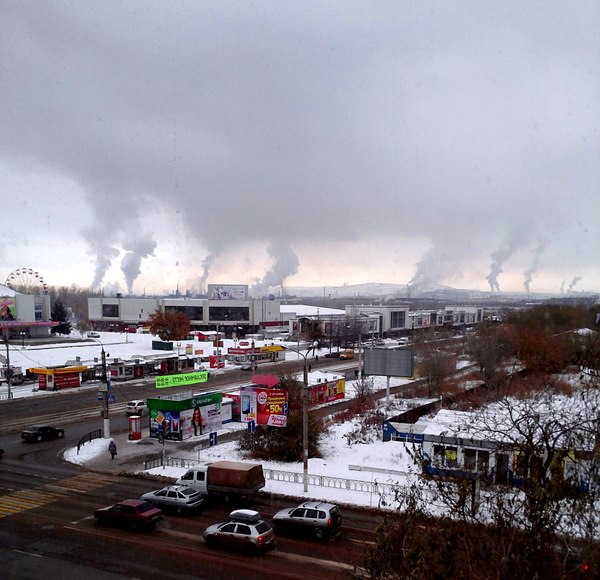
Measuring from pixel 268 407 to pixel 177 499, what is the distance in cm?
783

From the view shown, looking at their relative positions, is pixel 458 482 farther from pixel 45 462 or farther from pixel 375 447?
pixel 45 462

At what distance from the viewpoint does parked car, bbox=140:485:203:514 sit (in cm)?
1552

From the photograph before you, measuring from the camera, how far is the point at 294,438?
71.5 ft

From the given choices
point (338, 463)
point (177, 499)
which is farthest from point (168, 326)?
point (177, 499)

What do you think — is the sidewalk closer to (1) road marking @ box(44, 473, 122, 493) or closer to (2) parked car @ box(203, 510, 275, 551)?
(1) road marking @ box(44, 473, 122, 493)

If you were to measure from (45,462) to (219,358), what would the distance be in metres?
32.3

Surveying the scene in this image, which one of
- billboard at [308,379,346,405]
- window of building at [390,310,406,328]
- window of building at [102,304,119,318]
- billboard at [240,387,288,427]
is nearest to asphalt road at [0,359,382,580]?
billboard at [240,387,288,427]

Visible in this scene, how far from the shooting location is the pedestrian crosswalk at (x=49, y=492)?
15.9 m

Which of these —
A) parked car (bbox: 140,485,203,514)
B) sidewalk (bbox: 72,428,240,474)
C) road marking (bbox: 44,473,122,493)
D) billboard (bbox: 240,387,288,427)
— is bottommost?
sidewalk (bbox: 72,428,240,474)

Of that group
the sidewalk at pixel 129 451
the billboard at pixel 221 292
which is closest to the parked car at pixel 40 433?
the sidewalk at pixel 129 451

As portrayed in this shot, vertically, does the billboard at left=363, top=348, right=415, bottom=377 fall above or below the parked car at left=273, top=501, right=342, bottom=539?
above

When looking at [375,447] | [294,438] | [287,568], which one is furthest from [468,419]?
[287,568]

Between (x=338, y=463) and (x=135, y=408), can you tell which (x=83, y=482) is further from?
(x=135, y=408)

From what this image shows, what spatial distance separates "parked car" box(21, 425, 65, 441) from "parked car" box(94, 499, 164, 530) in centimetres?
1254
